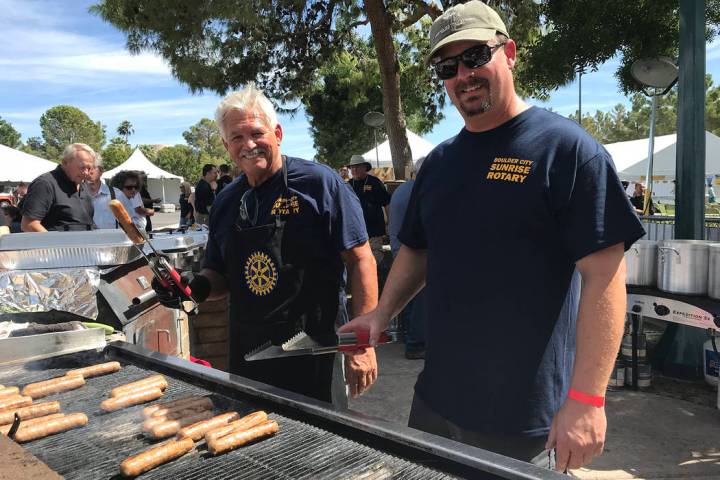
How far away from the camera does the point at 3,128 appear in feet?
276

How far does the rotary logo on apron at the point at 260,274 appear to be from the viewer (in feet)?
8.27

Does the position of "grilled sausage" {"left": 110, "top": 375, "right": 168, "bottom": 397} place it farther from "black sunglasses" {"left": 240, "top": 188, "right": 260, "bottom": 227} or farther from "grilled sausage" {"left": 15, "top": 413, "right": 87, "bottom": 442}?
"black sunglasses" {"left": 240, "top": 188, "right": 260, "bottom": 227}

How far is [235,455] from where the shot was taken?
1553 millimetres

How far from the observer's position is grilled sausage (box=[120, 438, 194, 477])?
1423 millimetres

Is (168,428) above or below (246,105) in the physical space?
below

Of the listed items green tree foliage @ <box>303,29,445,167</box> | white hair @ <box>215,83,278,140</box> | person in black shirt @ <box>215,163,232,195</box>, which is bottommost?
white hair @ <box>215,83,278,140</box>

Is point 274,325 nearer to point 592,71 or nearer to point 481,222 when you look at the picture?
point 481,222

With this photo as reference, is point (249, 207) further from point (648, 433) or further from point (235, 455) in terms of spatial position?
point (648, 433)

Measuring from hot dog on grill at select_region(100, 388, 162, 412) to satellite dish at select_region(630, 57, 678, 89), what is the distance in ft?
18.8

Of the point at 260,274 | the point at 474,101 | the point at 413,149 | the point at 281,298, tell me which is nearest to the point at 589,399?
the point at 474,101

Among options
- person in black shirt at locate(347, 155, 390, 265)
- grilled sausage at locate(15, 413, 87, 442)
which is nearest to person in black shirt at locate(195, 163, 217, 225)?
person in black shirt at locate(347, 155, 390, 265)

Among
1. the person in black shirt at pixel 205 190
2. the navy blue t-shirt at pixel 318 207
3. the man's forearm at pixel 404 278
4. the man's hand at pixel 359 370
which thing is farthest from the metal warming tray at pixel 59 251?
the person in black shirt at pixel 205 190

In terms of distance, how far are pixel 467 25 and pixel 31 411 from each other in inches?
75.8

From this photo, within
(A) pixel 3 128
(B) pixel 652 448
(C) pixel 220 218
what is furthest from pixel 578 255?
(A) pixel 3 128
